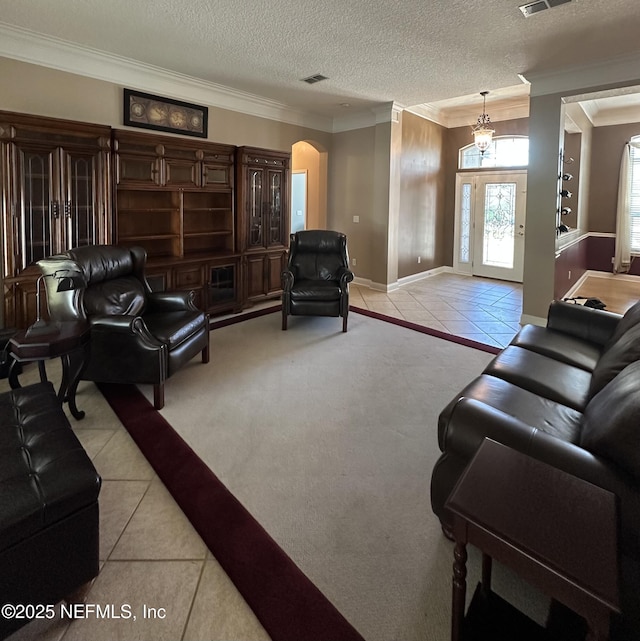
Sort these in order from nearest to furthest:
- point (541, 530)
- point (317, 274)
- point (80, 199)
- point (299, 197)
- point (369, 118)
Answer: point (541, 530), point (80, 199), point (317, 274), point (369, 118), point (299, 197)

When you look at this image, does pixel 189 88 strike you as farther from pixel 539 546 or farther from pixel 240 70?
pixel 539 546

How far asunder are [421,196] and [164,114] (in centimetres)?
459

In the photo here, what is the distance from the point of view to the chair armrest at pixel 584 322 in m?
2.89

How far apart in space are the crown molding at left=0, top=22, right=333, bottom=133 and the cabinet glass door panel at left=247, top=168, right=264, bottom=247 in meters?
1.02

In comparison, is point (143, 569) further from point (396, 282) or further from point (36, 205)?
point (396, 282)

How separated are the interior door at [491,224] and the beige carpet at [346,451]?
14.3 ft

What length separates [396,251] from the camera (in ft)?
23.2

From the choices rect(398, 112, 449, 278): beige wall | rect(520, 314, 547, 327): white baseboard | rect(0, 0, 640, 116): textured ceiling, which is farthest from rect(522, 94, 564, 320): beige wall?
rect(398, 112, 449, 278): beige wall

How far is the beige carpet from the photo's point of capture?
5.22ft

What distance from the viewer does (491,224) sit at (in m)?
8.18

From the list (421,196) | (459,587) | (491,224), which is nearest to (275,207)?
(421,196)

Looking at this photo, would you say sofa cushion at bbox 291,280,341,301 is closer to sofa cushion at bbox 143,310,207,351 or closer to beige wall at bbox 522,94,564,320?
sofa cushion at bbox 143,310,207,351

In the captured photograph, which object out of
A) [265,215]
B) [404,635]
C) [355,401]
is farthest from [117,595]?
[265,215]

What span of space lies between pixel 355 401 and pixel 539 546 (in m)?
2.18
